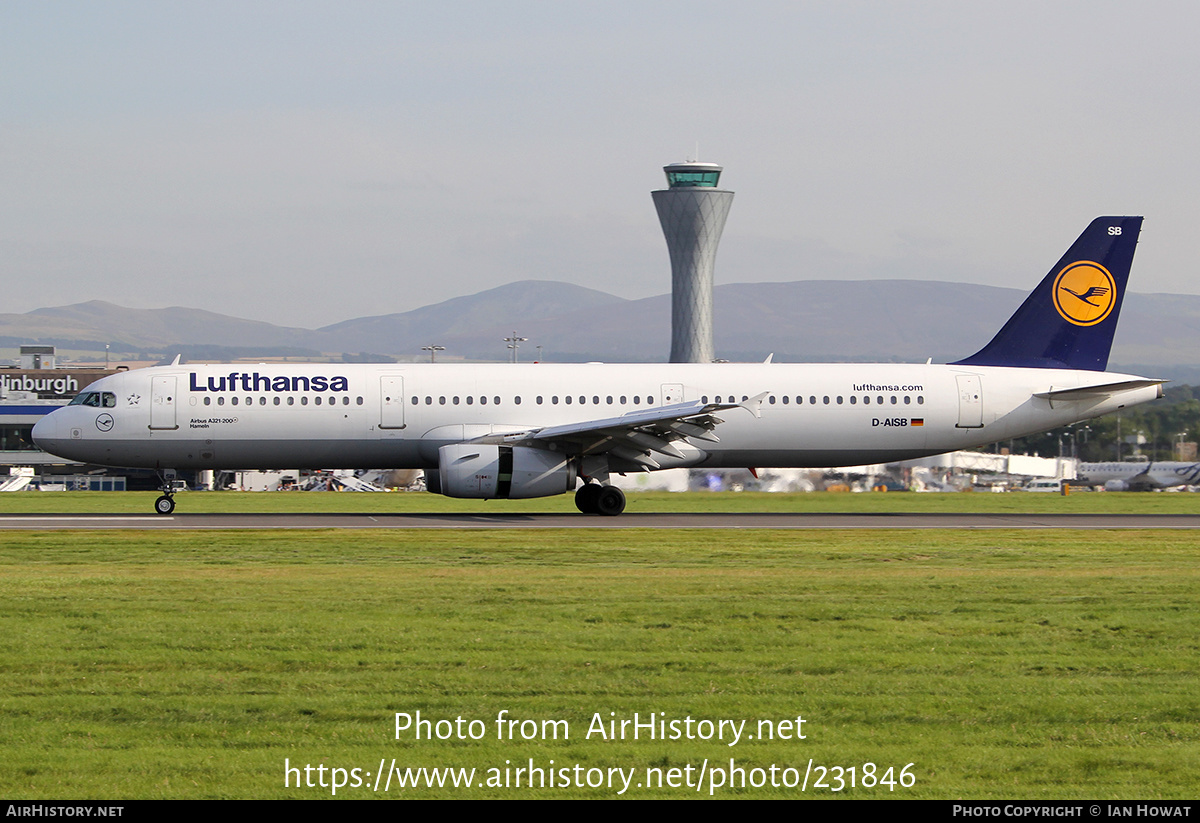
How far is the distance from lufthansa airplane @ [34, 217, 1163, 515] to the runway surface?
1234 mm

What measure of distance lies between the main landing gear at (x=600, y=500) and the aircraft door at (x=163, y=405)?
10485mm

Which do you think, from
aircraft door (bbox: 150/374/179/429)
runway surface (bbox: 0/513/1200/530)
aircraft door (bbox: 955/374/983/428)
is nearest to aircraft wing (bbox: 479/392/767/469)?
runway surface (bbox: 0/513/1200/530)

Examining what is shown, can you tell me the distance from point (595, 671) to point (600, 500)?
2140 cm

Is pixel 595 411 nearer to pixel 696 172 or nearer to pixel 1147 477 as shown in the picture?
pixel 1147 477

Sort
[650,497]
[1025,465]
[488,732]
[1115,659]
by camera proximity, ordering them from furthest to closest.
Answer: [1025,465], [650,497], [1115,659], [488,732]

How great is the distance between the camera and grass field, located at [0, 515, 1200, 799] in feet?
29.9

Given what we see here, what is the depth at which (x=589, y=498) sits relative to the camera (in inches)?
1330

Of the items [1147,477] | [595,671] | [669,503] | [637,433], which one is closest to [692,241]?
[1147,477]

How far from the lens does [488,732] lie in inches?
390

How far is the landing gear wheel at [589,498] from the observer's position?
33.7 metres

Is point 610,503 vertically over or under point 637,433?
under

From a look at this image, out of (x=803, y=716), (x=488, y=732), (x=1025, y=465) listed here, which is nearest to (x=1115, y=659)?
(x=803, y=716)

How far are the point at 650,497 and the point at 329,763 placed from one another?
3405 cm

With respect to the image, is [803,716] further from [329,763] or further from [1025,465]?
[1025,465]
